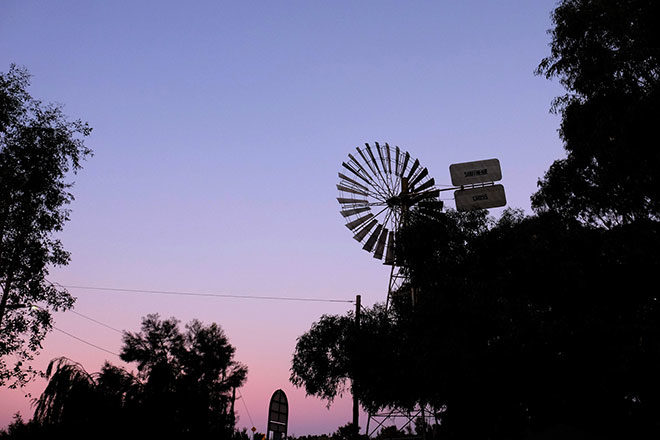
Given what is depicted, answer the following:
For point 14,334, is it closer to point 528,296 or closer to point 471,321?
point 471,321

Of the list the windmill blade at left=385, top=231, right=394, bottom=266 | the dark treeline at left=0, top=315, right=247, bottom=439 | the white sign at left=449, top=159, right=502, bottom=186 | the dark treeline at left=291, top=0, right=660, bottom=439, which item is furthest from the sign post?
the dark treeline at left=0, top=315, right=247, bottom=439

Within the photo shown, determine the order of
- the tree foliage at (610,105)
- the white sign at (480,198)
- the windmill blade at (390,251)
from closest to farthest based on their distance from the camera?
the tree foliage at (610,105)
the white sign at (480,198)
the windmill blade at (390,251)

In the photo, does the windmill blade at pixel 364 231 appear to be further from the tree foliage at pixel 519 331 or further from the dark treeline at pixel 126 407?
the dark treeline at pixel 126 407

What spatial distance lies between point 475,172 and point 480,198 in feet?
5.19

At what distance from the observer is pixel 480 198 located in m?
29.9

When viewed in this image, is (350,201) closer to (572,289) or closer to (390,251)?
(390,251)

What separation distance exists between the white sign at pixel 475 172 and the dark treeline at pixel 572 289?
2589 millimetres

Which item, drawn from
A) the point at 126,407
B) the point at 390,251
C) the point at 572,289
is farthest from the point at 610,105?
the point at 126,407

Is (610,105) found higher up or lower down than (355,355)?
higher up

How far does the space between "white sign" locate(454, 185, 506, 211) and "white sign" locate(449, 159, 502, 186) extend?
48 cm

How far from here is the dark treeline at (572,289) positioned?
21234mm

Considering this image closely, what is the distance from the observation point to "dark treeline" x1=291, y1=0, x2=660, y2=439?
69.7 ft

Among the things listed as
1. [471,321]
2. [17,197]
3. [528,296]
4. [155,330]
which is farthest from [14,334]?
[155,330]

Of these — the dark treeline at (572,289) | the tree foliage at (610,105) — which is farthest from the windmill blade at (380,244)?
A: the tree foliage at (610,105)
